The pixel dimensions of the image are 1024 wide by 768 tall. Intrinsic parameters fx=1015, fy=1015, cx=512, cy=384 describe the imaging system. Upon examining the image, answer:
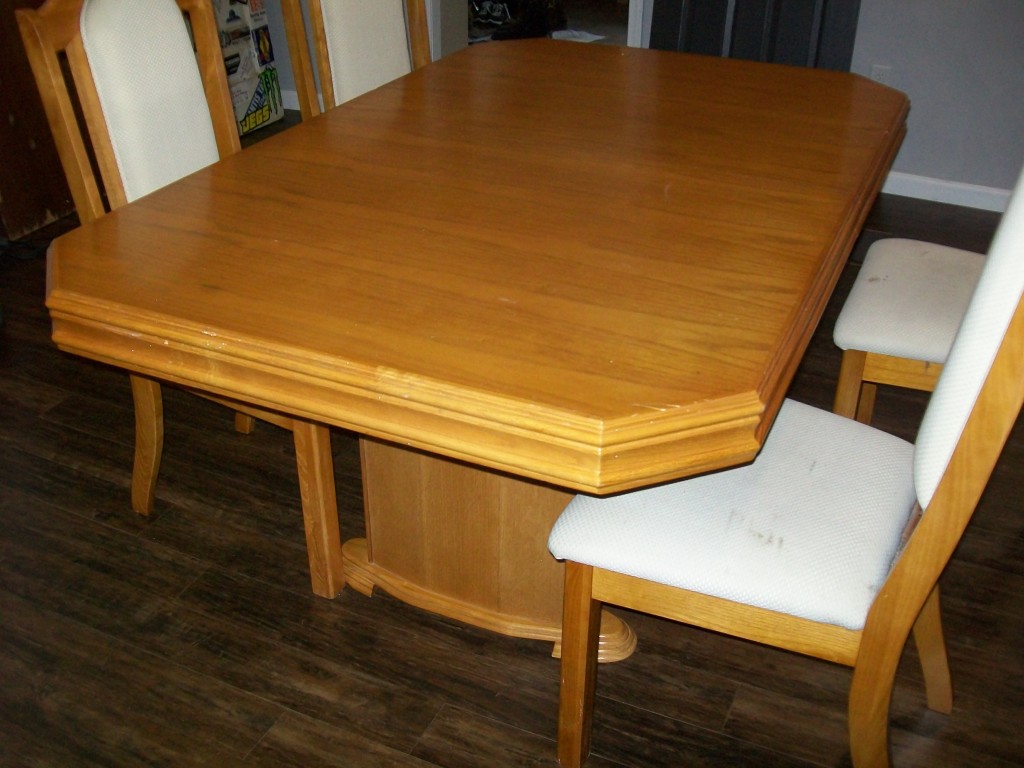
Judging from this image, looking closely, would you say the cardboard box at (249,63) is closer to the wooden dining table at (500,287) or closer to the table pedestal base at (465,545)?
the wooden dining table at (500,287)

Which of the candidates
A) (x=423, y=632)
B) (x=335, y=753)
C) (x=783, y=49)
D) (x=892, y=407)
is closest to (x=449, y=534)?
(x=423, y=632)

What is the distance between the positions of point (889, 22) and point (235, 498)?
8.25 feet

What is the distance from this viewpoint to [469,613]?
1.70 m

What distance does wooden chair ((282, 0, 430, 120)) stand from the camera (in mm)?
2127

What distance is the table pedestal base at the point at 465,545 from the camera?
5.10 feet

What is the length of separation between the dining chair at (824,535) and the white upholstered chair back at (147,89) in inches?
39.1

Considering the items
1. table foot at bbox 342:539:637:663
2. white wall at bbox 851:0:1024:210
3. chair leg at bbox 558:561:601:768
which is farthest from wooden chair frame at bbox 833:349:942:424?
white wall at bbox 851:0:1024:210

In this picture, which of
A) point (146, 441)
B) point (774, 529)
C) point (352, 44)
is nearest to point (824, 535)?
point (774, 529)

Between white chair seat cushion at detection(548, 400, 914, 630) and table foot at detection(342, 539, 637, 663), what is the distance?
457 mm

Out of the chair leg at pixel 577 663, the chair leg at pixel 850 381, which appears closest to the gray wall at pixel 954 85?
the chair leg at pixel 850 381

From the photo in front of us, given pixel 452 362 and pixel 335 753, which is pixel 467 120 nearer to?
pixel 452 362

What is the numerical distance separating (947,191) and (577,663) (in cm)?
263

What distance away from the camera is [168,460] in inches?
84.6

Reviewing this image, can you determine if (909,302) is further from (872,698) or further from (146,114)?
(146,114)
